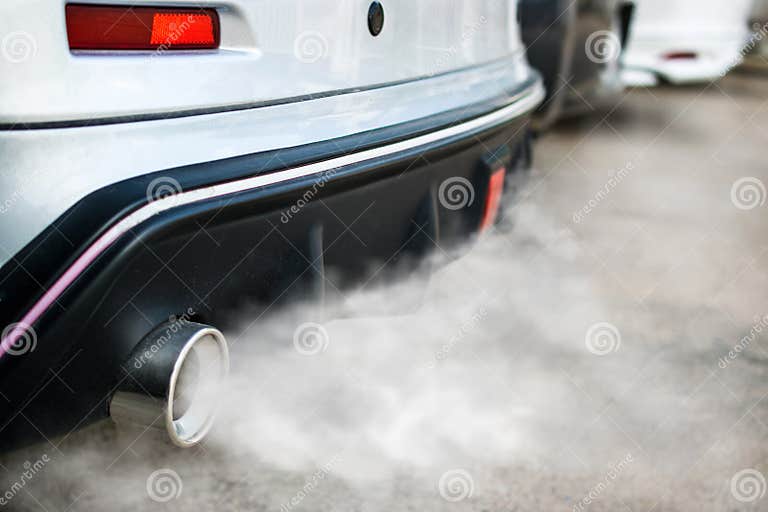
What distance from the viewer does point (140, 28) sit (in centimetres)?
147

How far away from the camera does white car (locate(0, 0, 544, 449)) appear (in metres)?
1.35

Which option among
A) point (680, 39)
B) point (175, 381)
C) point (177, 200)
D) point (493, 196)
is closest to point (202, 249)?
point (177, 200)

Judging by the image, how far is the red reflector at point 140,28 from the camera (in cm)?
139

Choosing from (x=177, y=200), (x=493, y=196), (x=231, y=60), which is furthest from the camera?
(x=493, y=196)

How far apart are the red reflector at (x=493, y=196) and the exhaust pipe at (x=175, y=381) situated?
3.35ft

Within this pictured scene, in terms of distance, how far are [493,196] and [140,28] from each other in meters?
1.22

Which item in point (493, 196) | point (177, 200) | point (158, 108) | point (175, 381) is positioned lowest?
point (493, 196)

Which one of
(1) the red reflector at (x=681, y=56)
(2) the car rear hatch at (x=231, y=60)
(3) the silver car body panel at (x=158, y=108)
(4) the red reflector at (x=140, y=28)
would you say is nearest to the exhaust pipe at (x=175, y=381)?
(3) the silver car body panel at (x=158, y=108)

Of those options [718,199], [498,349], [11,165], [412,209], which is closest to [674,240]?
[718,199]

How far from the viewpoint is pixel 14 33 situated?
1.31m

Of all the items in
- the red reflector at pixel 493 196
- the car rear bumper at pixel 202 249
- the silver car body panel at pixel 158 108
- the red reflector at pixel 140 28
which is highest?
the red reflector at pixel 140 28

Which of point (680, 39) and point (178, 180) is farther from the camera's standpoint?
point (680, 39)

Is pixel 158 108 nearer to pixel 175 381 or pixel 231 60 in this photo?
pixel 231 60

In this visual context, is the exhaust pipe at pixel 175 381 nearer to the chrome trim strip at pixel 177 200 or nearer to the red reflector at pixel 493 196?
the chrome trim strip at pixel 177 200
